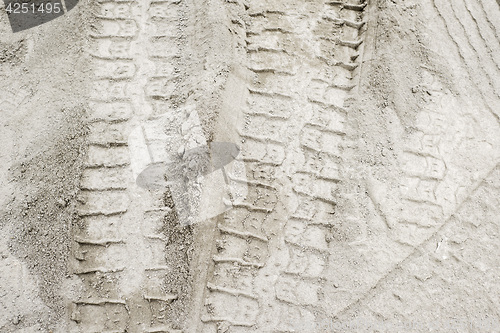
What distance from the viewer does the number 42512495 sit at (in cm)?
289

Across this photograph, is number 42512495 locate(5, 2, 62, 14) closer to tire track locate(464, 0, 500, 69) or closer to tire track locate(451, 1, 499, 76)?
tire track locate(451, 1, 499, 76)

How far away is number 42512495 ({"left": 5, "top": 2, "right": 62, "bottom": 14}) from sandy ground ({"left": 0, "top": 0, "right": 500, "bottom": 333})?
13 cm

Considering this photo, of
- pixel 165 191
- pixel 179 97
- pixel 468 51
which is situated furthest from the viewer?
pixel 468 51

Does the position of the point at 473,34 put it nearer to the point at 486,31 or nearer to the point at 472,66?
the point at 486,31

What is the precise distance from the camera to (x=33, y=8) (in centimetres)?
292

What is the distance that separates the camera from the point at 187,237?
224 centimetres

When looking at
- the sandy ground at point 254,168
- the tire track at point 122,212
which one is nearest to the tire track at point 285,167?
the sandy ground at point 254,168

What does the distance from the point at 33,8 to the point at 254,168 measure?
209 cm

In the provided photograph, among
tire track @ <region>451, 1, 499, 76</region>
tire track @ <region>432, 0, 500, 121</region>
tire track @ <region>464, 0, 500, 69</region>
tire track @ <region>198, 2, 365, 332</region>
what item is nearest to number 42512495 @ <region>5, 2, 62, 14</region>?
tire track @ <region>198, 2, 365, 332</region>

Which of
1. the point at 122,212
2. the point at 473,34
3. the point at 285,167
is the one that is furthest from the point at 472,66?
the point at 122,212

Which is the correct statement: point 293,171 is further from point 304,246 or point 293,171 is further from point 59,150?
point 59,150

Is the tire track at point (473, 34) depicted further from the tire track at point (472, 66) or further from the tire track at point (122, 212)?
the tire track at point (122, 212)

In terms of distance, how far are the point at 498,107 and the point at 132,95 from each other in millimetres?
2444

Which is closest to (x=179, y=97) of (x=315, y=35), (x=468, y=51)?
(x=315, y=35)
